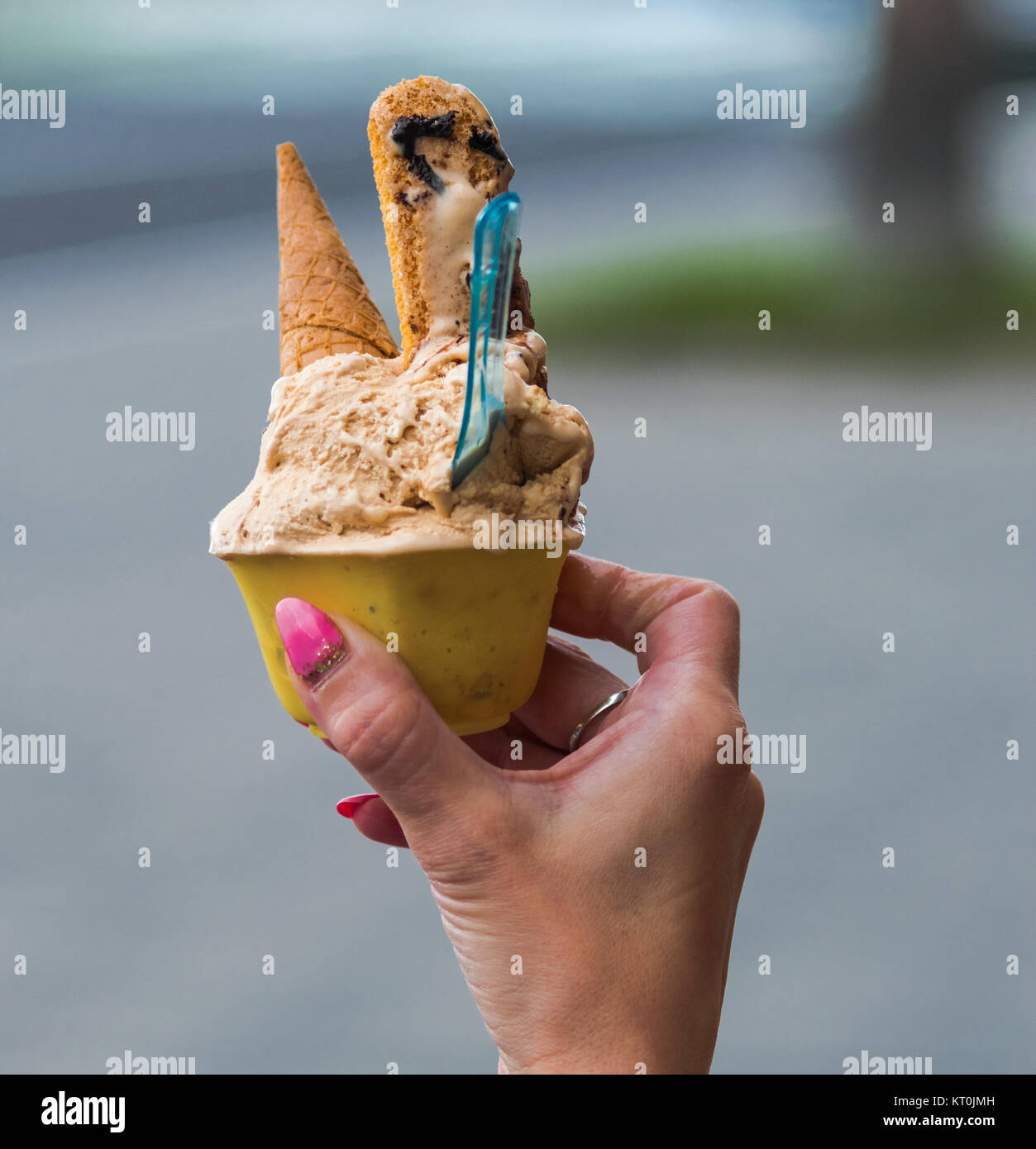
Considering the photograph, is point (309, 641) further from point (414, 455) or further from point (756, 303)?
point (756, 303)

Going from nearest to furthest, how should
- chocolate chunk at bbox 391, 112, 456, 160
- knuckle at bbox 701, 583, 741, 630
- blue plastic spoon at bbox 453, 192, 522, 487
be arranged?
blue plastic spoon at bbox 453, 192, 522, 487 → chocolate chunk at bbox 391, 112, 456, 160 → knuckle at bbox 701, 583, 741, 630

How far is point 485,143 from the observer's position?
1061 millimetres

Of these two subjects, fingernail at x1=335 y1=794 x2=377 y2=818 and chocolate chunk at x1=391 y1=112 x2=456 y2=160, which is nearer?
chocolate chunk at x1=391 y1=112 x2=456 y2=160

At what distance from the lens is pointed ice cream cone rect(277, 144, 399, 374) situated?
1073mm

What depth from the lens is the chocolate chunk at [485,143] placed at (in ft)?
3.47

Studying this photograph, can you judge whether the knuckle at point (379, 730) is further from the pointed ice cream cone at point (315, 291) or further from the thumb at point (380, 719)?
the pointed ice cream cone at point (315, 291)

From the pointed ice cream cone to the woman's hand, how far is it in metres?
0.27

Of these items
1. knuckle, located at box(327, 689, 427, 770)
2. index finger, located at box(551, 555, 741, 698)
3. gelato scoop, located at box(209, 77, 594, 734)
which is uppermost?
gelato scoop, located at box(209, 77, 594, 734)

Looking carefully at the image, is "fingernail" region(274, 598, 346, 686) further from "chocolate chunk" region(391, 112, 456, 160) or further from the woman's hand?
"chocolate chunk" region(391, 112, 456, 160)

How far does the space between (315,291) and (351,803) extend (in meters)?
0.58

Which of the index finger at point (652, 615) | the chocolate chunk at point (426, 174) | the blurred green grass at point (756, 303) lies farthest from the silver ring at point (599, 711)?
the blurred green grass at point (756, 303)

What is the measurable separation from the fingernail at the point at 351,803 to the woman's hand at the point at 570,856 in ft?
1.00

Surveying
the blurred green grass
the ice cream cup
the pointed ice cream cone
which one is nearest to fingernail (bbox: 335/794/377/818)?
the ice cream cup

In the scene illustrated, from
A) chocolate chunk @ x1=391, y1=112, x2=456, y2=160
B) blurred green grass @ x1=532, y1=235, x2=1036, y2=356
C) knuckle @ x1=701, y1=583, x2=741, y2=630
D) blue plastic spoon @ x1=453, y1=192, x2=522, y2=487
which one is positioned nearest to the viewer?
blue plastic spoon @ x1=453, y1=192, x2=522, y2=487
